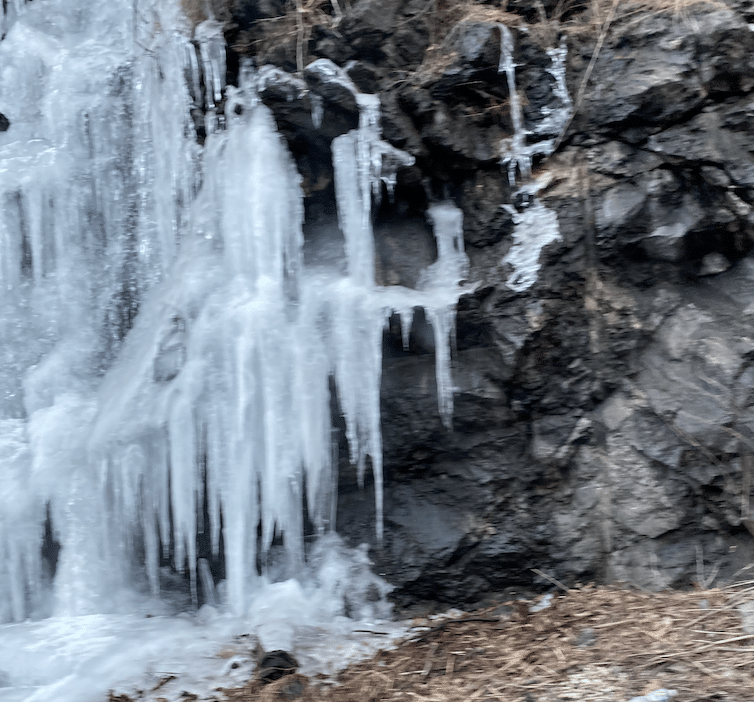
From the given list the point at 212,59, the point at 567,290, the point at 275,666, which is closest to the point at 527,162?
the point at 567,290

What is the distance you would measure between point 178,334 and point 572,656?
6.98 feet

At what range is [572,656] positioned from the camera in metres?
2.22

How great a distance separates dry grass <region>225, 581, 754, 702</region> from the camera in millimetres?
1929

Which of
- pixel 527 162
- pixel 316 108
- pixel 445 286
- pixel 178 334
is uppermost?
pixel 316 108

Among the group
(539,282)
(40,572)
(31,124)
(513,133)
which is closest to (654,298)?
(539,282)

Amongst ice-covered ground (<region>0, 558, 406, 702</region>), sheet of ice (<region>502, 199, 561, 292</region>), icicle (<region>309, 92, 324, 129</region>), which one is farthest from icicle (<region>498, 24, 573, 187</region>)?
ice-covered ground (<region>0, 558, 406, 702</region>)

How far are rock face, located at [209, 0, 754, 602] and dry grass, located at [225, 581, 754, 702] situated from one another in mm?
239

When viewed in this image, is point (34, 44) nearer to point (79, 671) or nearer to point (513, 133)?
point (513, 133)

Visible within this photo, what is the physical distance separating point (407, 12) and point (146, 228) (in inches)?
66.8

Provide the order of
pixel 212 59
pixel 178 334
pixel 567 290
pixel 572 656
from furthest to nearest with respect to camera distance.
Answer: pixel 212 59, pixel 178 334, pixel 567 290, pixel 572 656

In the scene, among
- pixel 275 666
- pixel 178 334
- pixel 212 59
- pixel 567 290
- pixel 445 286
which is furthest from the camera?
pixel 212 59

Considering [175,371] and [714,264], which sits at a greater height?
[714,264]

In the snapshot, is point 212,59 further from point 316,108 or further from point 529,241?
point 529,241

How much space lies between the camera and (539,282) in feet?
9.70
